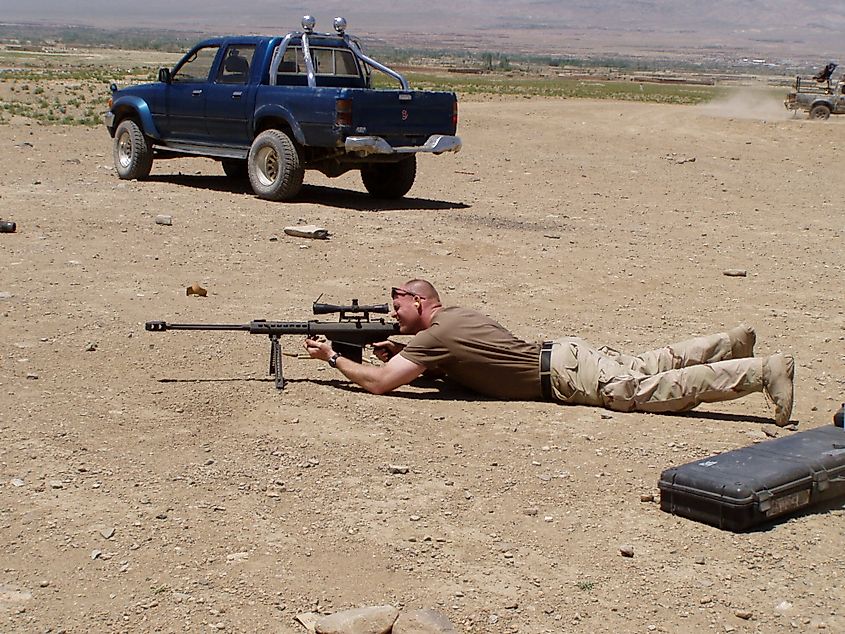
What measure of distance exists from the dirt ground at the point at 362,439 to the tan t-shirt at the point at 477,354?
15cm

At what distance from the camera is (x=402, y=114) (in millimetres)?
13938

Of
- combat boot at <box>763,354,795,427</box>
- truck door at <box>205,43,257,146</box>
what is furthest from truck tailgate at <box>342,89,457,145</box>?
combat boot at <box>763,354,795,427</box>

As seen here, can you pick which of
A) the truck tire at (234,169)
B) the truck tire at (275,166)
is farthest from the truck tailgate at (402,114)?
the truck tire at (234,169)

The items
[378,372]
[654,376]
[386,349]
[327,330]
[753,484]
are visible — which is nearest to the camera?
[753,484]

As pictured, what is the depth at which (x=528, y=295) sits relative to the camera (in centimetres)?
969

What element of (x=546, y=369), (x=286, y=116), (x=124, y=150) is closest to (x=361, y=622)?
(x=546, y=369)

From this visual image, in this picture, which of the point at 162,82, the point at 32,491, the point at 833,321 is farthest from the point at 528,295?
the point at 162,82

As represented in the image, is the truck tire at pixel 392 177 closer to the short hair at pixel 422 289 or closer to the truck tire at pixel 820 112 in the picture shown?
the short hair at pixel 422 289

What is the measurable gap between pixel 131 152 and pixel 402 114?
3666mm

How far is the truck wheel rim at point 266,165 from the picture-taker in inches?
559

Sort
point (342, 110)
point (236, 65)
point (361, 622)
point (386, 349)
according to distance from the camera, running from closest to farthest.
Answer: point (361, 622) → point (386, 349) → point (342, 110) → point (236, 65)

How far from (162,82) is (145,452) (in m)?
10.4

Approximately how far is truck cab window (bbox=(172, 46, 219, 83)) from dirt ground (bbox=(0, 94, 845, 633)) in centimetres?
235

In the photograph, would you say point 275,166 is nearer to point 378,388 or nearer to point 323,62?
point 323,62
